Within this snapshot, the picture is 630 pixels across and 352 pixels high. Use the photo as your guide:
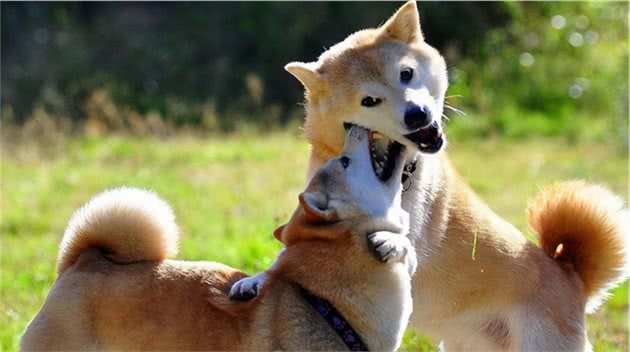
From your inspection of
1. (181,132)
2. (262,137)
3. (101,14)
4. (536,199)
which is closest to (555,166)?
(262,137)

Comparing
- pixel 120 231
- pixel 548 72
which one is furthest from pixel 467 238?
pixel 548 72

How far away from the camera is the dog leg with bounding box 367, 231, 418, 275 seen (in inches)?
151

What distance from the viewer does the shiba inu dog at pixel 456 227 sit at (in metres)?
4.70

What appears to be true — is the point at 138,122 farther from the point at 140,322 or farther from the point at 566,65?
the point at 140,322

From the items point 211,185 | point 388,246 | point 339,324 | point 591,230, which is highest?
point 388,246

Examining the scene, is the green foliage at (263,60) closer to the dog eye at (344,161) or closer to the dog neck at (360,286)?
the dog eye at (344,161)

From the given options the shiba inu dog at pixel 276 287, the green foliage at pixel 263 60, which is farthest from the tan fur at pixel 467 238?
the green foliage at pixel 263 60

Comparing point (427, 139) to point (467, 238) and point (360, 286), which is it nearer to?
point (467, 238)

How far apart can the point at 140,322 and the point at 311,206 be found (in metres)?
0.84

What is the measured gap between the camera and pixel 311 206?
389 cm

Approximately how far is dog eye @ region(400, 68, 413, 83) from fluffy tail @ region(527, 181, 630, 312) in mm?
913

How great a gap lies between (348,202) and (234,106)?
36.7 feet

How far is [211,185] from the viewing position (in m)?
10.4

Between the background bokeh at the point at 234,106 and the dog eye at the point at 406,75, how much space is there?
102 inches
